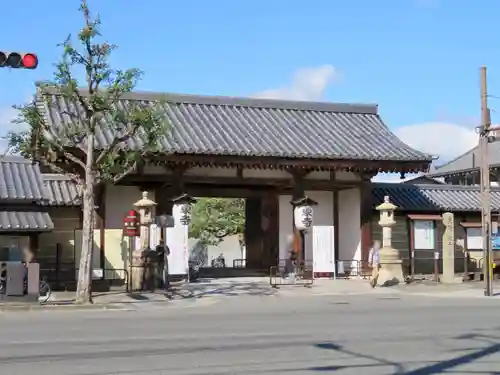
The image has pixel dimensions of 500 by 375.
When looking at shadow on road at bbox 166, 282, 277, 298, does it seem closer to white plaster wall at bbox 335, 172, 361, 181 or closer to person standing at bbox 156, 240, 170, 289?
person standing at bbox 156, 240, 170, 289

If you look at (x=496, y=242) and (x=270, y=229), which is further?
(x=270, y=229)

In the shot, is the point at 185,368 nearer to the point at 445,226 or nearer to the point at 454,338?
the point at 454,338

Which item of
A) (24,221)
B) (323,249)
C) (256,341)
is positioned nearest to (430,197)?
(323,249)

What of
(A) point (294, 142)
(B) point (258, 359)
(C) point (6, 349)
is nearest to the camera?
(B) point (258, 359)

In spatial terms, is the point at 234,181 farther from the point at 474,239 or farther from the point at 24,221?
the point at 474,239

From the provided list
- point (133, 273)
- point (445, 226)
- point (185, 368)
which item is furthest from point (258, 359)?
point (445, 226)

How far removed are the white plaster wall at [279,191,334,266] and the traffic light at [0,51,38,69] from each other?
60.2ft

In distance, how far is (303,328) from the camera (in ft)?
45.8

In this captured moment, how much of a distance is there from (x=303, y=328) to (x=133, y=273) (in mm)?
→ 11060

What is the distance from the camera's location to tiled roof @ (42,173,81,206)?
24906mm

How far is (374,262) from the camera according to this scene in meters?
26.9

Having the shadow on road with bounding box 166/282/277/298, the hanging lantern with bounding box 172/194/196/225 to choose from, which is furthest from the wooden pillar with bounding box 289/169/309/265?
the hanging lantern with bounding box 172/194/196/225

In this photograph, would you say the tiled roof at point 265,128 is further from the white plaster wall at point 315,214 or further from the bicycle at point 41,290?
the bicycle at point 41,290

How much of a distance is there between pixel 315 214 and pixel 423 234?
453 cm
